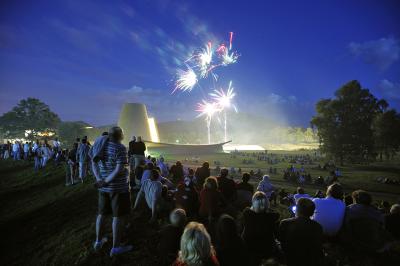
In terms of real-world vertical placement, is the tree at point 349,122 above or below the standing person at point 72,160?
above

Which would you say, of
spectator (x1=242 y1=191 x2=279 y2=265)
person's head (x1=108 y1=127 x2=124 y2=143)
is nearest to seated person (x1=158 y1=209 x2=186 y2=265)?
spectator (x1=242 y1=191 x2=279 y2=265)

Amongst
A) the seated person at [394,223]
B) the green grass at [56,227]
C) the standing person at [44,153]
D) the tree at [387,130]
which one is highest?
the tree at [387,130]

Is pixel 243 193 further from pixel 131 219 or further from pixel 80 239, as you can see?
pixel 80 239

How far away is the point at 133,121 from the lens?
178 ft

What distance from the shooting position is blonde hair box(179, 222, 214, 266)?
104 inches

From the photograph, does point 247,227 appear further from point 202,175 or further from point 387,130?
point 387,130

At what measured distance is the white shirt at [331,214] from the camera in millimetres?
5223

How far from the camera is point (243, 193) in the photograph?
7.44 metres

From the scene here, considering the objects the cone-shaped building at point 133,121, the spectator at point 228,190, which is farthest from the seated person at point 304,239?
the cone-shaped building at point 133,121

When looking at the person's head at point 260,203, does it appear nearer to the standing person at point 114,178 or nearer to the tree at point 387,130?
the standing person at point 114,178

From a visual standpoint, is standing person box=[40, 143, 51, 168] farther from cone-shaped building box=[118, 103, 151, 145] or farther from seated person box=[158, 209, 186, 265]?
cone-shaped building box=[118, 103, 151, 145]

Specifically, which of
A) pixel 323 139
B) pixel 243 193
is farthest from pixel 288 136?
pixel 243 193

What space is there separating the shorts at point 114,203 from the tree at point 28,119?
72893 millimetres

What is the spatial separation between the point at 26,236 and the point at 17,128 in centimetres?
7240
